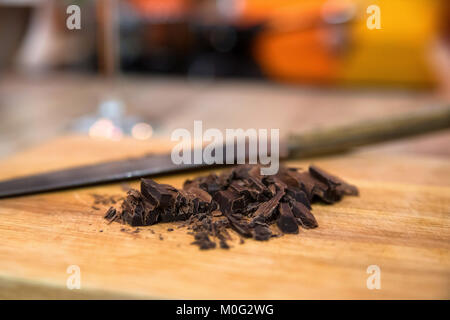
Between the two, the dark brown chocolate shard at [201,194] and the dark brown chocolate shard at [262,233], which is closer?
the dark brown chocolate shard at [262,233]

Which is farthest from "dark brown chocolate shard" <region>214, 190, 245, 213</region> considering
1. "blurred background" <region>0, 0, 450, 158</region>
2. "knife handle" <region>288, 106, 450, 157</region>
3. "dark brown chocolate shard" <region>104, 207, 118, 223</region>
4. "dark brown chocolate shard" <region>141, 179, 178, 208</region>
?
"blurred background" <region>0, 0, 450, 158</region>

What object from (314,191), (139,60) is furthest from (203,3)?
(314,191)

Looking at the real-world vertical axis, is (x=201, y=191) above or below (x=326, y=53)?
below

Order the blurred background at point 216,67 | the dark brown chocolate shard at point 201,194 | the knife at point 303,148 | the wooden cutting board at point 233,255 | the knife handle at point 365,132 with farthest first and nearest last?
1. the blurred background at point 216,67
2. the knife handle at point 365,132
3. the knife at point 303,148
4. the dark brown chocolate shard at point 201,194
5. the wooden cutting board at point 233,255

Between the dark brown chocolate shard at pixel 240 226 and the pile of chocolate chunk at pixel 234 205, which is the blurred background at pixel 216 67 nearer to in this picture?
the pile of chocolate chunk at pixel 234 205

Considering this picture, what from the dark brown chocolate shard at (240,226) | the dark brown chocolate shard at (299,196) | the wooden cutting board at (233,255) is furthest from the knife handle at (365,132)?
the dark brown chocolate shard at (240,226)

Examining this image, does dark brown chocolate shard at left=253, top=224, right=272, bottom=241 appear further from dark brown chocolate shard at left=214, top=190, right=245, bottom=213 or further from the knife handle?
the knife handle
